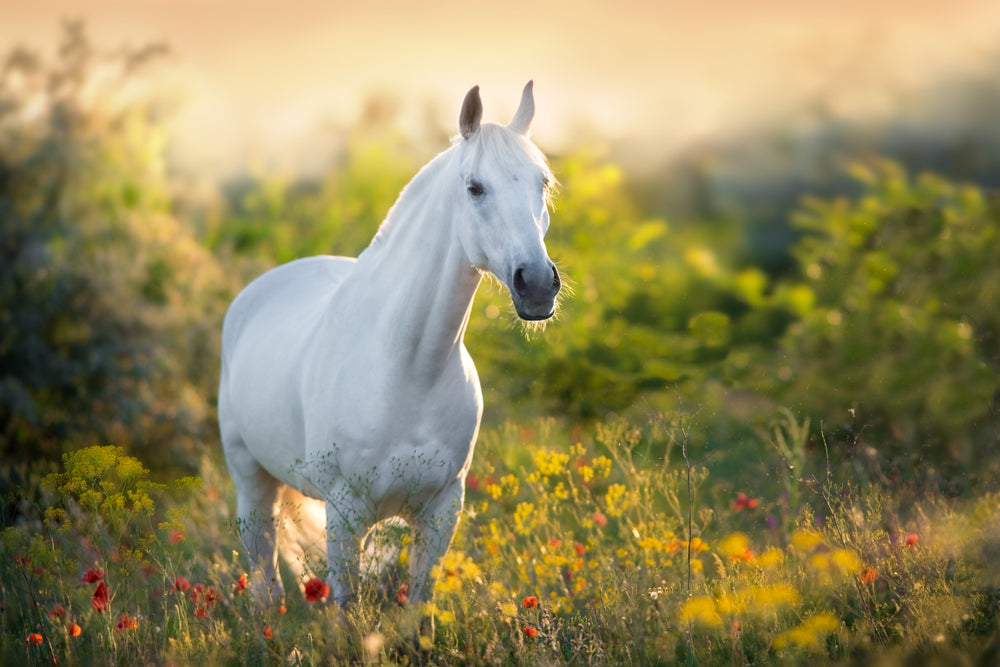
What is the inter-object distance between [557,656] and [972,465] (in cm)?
254

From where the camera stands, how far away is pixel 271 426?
157 inches

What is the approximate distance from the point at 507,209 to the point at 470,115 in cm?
43

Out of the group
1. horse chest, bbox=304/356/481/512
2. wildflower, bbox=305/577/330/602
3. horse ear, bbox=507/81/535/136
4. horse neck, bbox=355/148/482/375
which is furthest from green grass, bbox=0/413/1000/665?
horse ear, bbox=507/81/535/136

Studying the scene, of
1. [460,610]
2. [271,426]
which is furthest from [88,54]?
[460,610]

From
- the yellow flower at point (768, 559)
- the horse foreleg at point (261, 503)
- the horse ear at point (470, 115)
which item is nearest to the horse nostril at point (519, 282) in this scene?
the horse ear at point (470, 115)

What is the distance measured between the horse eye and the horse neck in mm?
178

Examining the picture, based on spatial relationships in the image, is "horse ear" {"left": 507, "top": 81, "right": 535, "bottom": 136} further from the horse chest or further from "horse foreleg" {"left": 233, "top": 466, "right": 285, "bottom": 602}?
"horse foreleg" {"left": 233, "top": 466, "right": 285, "bottom": 602}

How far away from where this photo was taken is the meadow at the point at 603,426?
318cm

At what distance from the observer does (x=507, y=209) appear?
2.99 meters

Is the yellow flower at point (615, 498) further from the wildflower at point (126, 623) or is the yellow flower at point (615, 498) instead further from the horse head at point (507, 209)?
the wildflower at point (126, 623)

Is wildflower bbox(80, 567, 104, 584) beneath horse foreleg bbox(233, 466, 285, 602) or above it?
above

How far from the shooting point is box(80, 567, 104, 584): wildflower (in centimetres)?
325

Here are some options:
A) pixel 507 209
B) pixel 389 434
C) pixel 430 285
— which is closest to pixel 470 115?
pixel 507 209

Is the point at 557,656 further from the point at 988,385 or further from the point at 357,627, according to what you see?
the point at 988,385
